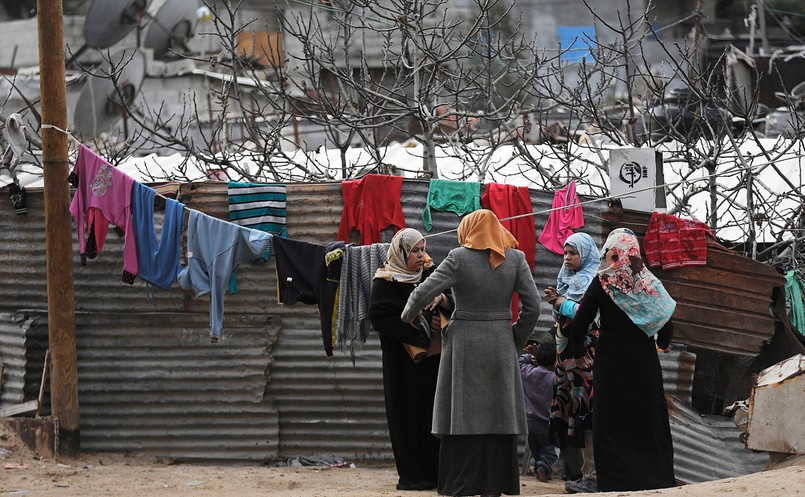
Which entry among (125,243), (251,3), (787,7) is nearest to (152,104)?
(251,3)

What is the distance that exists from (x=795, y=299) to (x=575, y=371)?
2.87m

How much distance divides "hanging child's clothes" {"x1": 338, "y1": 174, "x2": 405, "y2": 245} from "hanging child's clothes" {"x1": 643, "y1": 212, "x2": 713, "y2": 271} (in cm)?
176

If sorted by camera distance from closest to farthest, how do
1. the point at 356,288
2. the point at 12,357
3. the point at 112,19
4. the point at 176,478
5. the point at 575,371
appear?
the point at 575,371 < the point at 176,478 < the point at 356,288 < the point at 12,357 < the point at 112,19

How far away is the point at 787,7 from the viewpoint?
24.9 metres

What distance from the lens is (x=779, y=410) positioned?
5973 mm

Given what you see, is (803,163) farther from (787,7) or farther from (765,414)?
(787,7)

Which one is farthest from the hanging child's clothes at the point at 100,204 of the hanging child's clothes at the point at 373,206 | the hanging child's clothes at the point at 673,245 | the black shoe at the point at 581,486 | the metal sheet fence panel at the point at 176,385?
the hanging child's clothes at the point at 673,245

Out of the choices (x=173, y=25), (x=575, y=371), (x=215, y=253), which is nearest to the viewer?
(x=575, y=371)

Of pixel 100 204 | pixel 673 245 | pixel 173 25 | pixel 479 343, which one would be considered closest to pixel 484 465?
pixel 479 343

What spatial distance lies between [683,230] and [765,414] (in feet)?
5.66

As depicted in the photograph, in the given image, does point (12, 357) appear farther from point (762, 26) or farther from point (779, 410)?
Answer: point (762, 26)

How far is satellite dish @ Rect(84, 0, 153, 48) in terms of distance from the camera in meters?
24.4

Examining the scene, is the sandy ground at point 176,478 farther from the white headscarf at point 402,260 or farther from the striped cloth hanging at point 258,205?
the striped cloth hanging at point 258,205

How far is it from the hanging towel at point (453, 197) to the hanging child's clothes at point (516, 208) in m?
0.07
